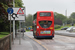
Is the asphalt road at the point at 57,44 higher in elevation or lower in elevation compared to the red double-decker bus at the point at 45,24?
lower

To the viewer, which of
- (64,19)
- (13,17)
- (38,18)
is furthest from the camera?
(64,19)

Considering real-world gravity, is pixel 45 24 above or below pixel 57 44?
above

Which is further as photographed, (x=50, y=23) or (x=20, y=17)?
(x=50, y=23)

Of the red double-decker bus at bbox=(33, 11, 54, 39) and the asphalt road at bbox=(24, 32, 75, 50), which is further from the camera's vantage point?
the red double-decker bus at bbox=(33, 11, 54, 39)

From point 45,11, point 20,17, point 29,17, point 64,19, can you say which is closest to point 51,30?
point 45,11

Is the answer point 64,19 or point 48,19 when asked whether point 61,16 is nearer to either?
point 64,19

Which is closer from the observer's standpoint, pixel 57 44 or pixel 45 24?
pixel 57 44

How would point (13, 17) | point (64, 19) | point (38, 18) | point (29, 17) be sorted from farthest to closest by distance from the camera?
1. point (64, 19)
2. point (29, 17)
3. point (38, 18)
4. point (13, 17)

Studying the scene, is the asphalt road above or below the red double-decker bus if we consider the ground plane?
below

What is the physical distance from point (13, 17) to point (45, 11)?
30.7ft

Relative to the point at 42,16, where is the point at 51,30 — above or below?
below

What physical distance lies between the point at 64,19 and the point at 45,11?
143 meters

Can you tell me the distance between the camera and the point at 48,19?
83.4 ft

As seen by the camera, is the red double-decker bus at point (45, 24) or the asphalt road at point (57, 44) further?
the red double-decker bus at point (45, 24)
